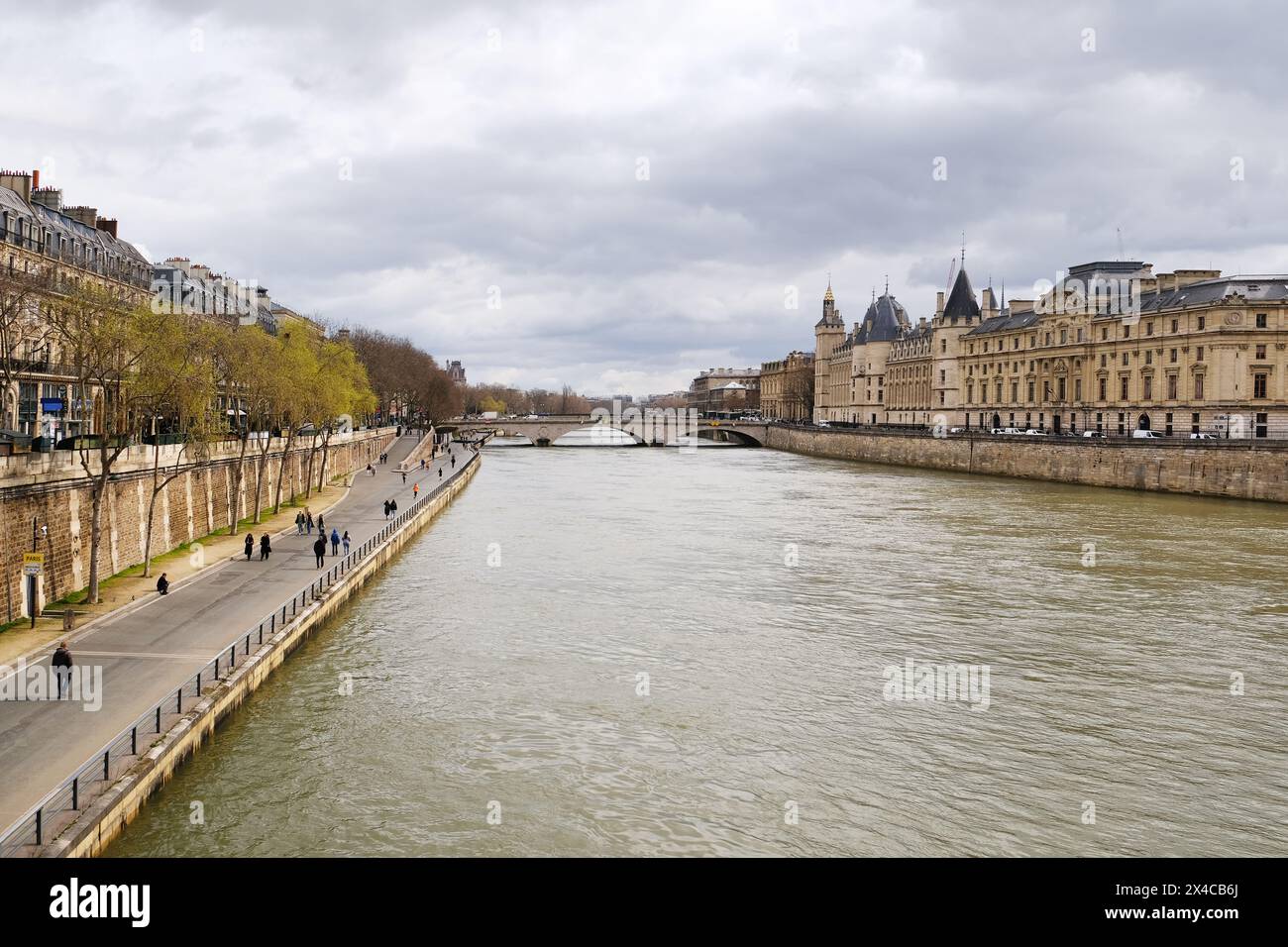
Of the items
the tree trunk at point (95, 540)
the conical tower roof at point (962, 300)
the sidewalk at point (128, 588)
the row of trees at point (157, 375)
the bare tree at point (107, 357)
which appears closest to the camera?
the sidewalk at point (128, 588)

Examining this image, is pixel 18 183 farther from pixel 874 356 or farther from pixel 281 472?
pixel 874 356

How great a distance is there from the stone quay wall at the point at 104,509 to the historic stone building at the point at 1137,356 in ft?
191

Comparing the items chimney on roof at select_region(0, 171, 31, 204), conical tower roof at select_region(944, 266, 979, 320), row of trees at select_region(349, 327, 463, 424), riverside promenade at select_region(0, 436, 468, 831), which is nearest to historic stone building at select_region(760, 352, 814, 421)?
conical tower roof at select_region(944, 266, 979, 320)

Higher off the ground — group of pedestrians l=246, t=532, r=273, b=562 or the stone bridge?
the stone bridge

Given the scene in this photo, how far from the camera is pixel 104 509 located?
25047 millimetres

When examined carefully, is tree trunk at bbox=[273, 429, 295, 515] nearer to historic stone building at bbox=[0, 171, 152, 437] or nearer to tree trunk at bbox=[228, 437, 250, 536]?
tree trunk at bbox=[228, 437, 250, 536]

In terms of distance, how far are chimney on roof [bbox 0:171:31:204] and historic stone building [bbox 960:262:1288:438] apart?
67172 mm

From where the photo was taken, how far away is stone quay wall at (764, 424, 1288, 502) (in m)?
52.5

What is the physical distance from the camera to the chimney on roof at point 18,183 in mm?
42938

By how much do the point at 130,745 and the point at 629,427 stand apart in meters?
118

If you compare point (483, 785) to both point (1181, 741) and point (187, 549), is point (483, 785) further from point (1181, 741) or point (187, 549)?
point (187, 549)

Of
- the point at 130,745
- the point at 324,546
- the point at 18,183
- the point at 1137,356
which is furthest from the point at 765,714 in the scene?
the point at 1137,356

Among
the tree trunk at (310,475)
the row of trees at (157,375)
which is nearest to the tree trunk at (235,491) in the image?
the row of trees at (157,375)

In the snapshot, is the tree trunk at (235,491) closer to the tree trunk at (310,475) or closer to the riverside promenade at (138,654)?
the riverside promenade at (138,654)
